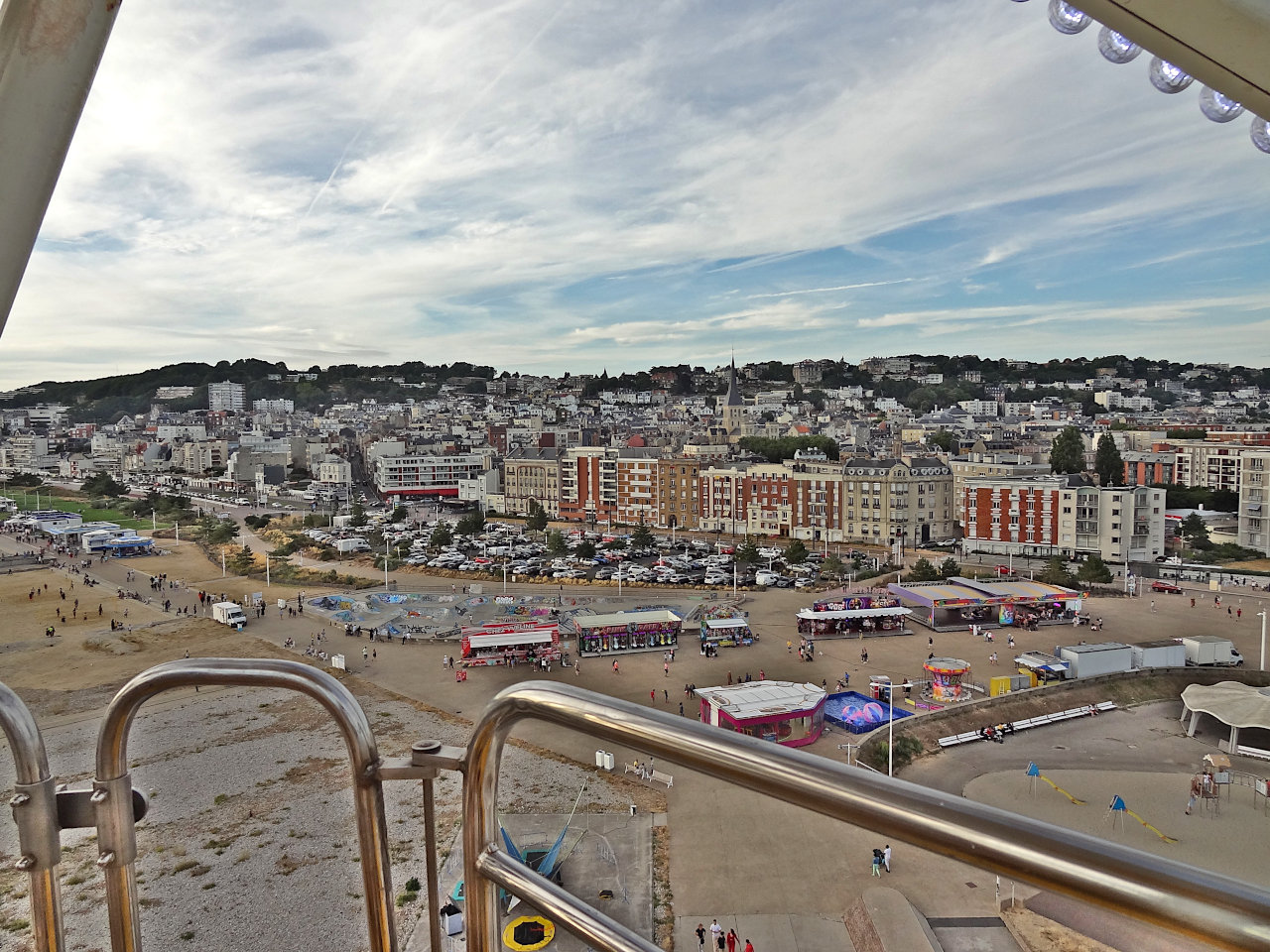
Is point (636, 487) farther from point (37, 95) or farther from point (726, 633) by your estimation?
point (37, 95)

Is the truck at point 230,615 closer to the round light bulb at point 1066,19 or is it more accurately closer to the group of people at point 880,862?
the group of people at point 880,862

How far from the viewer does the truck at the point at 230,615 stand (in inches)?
449

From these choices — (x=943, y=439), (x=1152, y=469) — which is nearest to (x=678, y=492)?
(x=943, y=439)

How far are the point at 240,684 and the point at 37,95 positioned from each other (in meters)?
0.41

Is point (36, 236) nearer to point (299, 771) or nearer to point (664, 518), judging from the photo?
point (299, 771)

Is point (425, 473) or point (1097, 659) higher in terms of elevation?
point (425, 473)

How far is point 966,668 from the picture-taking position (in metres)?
8.59

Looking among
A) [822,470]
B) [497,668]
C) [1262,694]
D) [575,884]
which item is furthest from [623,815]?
[822,470]

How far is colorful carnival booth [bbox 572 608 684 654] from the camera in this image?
10.1 meters

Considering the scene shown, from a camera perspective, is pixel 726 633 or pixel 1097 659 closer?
pixel 1097 659

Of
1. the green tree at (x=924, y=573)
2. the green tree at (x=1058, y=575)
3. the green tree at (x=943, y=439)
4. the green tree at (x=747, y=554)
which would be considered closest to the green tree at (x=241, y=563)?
the green tree at (x=747, y=554)

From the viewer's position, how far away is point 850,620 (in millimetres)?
11336

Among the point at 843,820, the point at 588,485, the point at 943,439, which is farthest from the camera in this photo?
the point at 943,439

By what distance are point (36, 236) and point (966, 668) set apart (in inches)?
368
